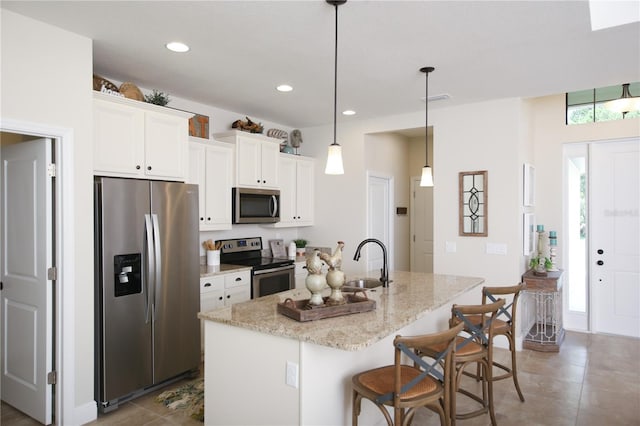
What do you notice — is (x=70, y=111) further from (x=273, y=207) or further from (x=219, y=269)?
(x=273, y=207)

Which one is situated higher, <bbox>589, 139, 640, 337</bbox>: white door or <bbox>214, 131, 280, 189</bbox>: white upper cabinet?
<bbox>214, 131, 280, 189</bbox>: white upper cabinet

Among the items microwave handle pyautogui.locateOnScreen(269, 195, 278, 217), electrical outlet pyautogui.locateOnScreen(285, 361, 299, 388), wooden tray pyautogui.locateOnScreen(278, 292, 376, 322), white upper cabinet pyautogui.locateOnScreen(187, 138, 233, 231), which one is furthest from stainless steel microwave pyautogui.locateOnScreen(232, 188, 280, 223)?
electrical outlet pyautogui.locateOnScreen(285, 361, 299, 388)

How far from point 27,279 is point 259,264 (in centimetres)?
218

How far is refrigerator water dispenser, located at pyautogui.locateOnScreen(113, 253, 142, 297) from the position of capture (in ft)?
10.1

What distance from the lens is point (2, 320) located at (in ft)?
10.5

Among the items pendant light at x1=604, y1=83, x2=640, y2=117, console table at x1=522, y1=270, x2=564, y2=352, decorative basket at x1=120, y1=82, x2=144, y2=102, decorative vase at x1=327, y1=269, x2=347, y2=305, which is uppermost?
pendant light at x1=604, y1=83, x2=640, y2=117

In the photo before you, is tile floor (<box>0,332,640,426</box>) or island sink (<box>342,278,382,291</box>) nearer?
tile floor (<box>0,332,640,426</box>)

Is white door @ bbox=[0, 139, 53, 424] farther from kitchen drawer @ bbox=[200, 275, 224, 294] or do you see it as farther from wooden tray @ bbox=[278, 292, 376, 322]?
wooden tray @ bbox=[278, 292, 376, 322]

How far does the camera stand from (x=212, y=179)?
4398mm

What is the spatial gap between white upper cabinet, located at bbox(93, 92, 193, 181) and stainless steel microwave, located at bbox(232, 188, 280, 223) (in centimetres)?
98

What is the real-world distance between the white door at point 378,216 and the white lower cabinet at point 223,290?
1.90 m

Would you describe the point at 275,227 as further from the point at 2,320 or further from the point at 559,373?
the point at 559,373

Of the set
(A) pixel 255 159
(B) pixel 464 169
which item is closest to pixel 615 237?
(B) pixel 464 169

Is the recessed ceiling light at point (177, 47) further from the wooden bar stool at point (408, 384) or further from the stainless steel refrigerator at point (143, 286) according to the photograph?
the wooden bar stool at point (408, 384)
